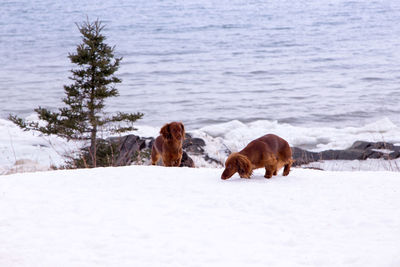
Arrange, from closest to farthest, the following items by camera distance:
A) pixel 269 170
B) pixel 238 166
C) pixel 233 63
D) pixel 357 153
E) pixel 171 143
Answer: pixel 238 166 < pixel 269 170 < pixel 171 143 < pixel 357 153 < pixel 233 63

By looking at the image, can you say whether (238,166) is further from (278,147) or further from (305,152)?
(305,152)

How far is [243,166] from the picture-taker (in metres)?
6.69

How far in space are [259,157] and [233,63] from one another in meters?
28.8

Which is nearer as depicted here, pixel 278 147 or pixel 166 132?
pixel 278 147

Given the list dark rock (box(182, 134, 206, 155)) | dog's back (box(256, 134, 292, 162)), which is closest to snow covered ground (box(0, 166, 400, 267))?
dog's back (box(256, 134, 292, 162))

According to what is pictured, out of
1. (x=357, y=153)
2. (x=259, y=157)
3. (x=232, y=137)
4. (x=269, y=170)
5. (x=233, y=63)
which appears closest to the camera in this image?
(x=259, y=157)

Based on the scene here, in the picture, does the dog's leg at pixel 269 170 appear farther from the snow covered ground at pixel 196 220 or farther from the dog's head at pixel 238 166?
the dog's head at pixel 238 166

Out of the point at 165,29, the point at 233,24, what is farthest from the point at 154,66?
the point at 233,24

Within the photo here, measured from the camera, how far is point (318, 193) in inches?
249

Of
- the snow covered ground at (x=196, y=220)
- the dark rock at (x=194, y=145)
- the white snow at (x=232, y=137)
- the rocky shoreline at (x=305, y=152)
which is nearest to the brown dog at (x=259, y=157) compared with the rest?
the snow covered ground at (x=196, y=220)

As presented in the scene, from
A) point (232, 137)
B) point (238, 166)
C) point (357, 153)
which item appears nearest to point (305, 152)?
point (357, 153)

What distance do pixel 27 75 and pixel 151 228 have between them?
93.7 feet

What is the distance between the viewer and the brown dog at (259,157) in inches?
261

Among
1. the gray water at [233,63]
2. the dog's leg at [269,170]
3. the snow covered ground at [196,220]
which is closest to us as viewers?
the snow covered ground at [196,220]
